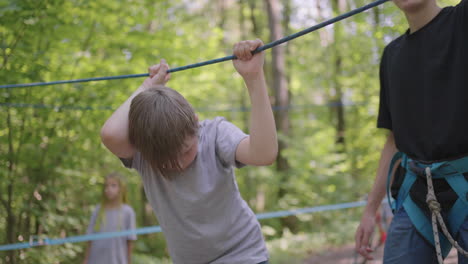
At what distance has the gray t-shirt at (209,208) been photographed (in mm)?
1707

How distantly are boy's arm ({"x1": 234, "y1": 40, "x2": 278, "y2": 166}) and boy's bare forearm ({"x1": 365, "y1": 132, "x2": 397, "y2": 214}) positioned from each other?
2.49 feet

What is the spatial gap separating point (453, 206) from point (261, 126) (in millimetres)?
789

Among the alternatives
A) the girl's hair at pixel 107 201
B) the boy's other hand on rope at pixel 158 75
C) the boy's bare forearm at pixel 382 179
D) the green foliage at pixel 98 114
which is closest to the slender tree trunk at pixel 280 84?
the green foliage at pixel 98 114

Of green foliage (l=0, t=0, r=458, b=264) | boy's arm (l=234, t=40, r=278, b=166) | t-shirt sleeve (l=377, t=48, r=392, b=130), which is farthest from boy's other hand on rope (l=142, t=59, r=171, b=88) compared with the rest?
green foliage (l=0, t=0, r=458, b=264)

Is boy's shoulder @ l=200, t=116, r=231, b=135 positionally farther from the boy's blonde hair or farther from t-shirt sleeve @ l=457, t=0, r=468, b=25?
t-shirt sleeve @ l=457, t=0, r=468, b=25

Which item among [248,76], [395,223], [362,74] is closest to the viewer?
[248,76]

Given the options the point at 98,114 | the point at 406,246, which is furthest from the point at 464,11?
the point at 98,114

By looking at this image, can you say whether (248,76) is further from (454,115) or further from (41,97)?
(41,97)

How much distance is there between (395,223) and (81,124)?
387cm

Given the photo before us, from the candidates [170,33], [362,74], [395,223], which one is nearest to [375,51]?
[362,74]

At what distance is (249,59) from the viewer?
1.56m

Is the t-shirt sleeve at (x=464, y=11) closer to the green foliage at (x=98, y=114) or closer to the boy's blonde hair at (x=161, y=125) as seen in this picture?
the boy's blonde hair at (x=161, y=125)

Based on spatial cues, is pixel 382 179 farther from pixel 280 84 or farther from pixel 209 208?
pixel 280 84

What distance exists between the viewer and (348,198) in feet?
33.4
